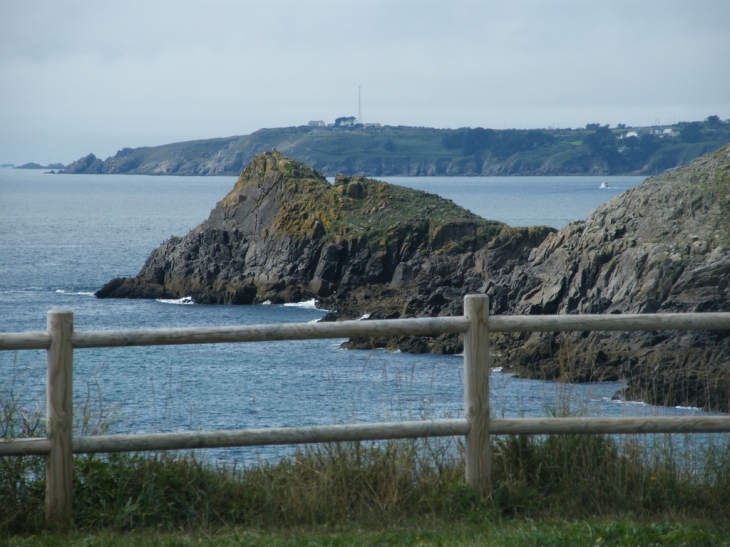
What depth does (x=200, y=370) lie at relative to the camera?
27.5 m

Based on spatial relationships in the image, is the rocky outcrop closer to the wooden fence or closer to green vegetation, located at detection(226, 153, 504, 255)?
green vegetation, located at detection(226, 153, 504, 255)

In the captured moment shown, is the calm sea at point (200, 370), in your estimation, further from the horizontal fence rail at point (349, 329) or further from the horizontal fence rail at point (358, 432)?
the horizontal fence rail at point (349, 329)

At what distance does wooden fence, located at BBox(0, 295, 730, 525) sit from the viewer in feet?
17.1

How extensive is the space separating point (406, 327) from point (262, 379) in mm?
21217

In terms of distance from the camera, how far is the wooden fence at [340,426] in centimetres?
523

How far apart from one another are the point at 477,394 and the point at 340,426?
94 centimetres

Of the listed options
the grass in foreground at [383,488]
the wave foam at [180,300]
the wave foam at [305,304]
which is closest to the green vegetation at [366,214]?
the wave foam at [305,304]

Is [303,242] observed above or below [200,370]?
above

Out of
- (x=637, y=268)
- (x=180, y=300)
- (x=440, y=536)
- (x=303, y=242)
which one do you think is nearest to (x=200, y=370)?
(x=637, y=268)

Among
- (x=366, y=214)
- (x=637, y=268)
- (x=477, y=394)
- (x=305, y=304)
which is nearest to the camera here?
(x=477, y=394)

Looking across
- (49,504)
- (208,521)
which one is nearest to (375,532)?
(208,521)

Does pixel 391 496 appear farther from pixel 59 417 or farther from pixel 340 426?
pixel 59 417

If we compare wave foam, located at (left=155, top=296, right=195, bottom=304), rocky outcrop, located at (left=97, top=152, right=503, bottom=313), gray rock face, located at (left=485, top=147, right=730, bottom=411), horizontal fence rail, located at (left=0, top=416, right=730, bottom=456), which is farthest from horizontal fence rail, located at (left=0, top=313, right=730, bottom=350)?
wave foam, located at (left=155, top=296, right=195, bottom=304)

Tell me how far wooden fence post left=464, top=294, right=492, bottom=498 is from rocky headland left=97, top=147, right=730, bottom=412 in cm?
1364
